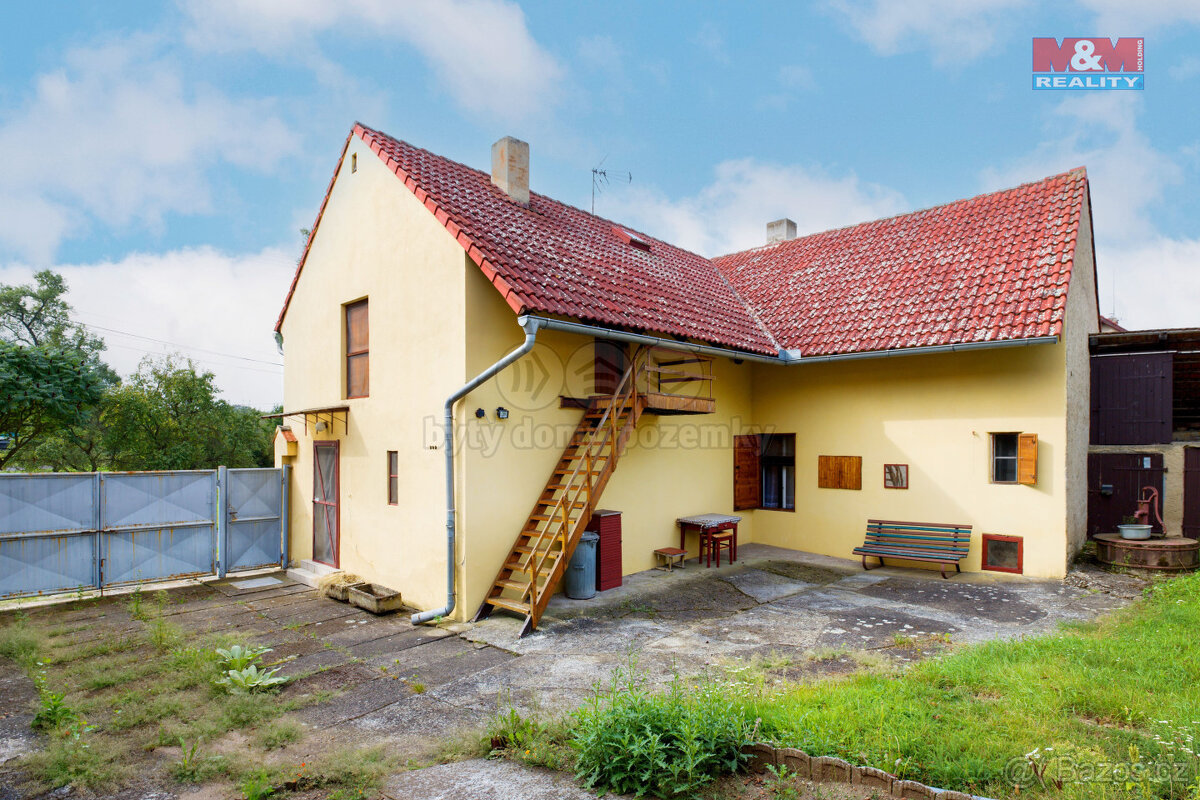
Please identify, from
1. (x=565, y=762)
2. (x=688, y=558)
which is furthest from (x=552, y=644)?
(x=688, y=558)

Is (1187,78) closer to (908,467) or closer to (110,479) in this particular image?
(908,467)

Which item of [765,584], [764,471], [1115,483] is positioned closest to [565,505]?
[765,584]

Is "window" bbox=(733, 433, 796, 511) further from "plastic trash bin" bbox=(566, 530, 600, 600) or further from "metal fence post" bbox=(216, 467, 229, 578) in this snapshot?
"metal fence post" bbox=(216, 467, 229, 578)

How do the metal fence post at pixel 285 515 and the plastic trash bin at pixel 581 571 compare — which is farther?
the metal fence post at pixel 285 515

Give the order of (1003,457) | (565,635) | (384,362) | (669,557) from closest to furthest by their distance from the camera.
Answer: (565,635)
(384,362)
(1003,457)
(669,557)

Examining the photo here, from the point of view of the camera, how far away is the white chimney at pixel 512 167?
11.0 meters

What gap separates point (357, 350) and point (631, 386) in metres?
4.60

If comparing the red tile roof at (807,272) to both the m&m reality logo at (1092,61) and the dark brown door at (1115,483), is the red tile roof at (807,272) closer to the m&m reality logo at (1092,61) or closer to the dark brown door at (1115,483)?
the m&m reality logo at (1092,61)

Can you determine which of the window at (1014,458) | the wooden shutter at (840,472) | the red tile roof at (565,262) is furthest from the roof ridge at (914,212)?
the wooden shutter at (840,472)

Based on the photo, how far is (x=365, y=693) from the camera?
18.7 ft

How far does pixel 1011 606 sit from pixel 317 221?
12358mm

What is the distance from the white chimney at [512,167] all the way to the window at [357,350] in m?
3.30

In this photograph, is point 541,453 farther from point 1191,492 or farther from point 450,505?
point 1191,492

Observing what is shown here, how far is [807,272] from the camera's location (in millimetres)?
14008
